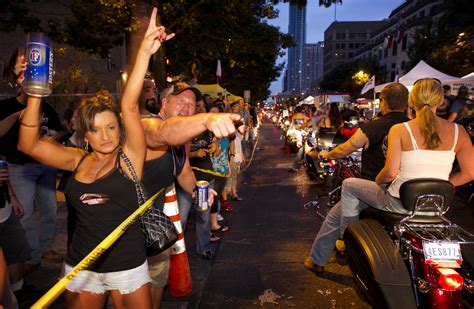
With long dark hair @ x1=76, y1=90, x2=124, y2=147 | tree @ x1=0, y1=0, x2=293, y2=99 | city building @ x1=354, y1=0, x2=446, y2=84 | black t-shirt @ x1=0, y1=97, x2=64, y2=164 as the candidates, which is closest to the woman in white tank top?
long dark hair @ x1=76, y1=90, x2=124, y2=147

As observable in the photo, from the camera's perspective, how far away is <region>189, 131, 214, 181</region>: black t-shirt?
5.11 meters

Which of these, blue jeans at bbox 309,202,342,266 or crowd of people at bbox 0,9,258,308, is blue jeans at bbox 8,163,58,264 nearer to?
crowd of people at bbox 0,9,258,308

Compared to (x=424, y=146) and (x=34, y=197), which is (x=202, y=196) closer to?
(x=424, y=146)

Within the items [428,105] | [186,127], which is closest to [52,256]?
[186,127]

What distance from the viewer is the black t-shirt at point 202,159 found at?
511 cm

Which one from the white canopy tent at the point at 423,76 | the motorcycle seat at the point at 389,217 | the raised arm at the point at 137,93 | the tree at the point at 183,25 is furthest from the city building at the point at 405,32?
the raised arm at the point at 137,93

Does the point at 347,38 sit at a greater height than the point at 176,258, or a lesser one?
greater

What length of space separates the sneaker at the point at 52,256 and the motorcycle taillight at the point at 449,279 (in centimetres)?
422

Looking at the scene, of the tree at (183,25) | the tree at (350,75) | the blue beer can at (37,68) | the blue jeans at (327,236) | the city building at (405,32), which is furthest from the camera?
the tree at (350,75)

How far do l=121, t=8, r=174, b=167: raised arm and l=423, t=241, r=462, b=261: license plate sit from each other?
83.4 inches

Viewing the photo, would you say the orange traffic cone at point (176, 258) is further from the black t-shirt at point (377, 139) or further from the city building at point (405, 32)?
the city building at point (405, 32)

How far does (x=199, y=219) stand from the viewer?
4.90 meters

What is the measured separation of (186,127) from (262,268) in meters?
3.13

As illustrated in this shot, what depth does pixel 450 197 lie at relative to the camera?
10.0ft
